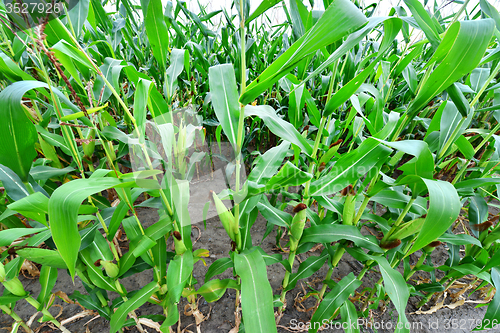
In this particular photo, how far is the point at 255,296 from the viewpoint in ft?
1.83

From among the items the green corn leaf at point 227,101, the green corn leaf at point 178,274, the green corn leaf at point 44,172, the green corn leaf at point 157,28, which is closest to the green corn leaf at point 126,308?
the green corn leaf at point 178,274

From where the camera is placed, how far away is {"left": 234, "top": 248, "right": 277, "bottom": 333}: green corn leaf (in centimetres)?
52

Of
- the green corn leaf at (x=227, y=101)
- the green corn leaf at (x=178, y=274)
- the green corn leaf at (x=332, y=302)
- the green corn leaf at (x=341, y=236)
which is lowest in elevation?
the green corn leaf at (x=332, y=302)

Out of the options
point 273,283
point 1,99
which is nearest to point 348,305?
point 273,283

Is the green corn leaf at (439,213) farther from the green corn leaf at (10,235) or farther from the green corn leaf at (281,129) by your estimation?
the green corn leaf at (10,235)

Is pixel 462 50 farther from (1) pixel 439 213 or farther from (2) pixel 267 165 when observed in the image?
(2) pixel 267 165

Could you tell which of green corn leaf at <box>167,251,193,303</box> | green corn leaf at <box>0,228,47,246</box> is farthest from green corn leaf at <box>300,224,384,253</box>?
green corn leaf at <box>0,228,47,246</box>

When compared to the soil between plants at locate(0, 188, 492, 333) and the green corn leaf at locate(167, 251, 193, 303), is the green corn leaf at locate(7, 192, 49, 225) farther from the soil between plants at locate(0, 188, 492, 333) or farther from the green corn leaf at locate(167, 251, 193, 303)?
the soil between plants at locate(0, 188, 492, 333)

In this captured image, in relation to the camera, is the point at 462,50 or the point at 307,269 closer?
the point at 462,50

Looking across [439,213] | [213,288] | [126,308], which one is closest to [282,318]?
[213,288]

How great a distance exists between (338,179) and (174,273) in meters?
0.56

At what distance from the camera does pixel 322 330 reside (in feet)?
3.37

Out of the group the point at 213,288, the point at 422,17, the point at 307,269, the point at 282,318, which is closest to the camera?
the point at 422,17

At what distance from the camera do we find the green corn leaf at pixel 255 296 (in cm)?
52
